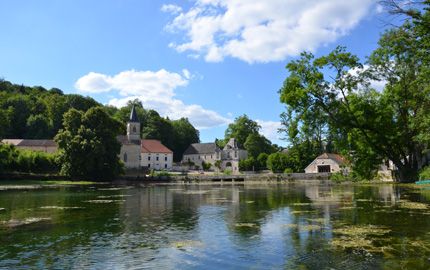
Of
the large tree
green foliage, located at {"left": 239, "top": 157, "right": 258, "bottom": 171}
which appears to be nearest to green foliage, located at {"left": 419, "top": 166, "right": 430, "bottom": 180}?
the large tree

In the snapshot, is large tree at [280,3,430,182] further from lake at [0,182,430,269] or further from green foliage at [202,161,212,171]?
green foliage at [202,161,212,171]

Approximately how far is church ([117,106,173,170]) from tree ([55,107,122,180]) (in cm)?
2710

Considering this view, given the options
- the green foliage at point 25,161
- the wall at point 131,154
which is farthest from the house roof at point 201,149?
the green foliage at point 25,161

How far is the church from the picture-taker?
109 m

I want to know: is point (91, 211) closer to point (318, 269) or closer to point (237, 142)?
point (318, 269)

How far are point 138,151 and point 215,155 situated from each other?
3101 cm

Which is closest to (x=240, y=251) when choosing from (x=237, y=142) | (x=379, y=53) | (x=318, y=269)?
(x=318, y=269)

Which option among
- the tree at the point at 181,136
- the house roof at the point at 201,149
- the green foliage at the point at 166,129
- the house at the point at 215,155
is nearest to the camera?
the house at the point at 215,155

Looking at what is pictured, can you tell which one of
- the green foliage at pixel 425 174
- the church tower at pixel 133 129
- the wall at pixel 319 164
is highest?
the church tower at pixel 133 129

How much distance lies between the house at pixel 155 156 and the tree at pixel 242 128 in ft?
88.8

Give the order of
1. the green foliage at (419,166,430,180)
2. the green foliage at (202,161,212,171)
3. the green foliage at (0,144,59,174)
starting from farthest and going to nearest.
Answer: the green foliage at (202,161,212,171)
the green foliage at (0,144,59,174)
the green foliage at (419,166,430,180)

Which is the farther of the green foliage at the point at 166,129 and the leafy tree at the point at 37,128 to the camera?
the green foliage at the point at 166,129

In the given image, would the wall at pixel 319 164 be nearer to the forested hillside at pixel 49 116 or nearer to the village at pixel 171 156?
the village at pixel 171 156

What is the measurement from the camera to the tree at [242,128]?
139 metres
